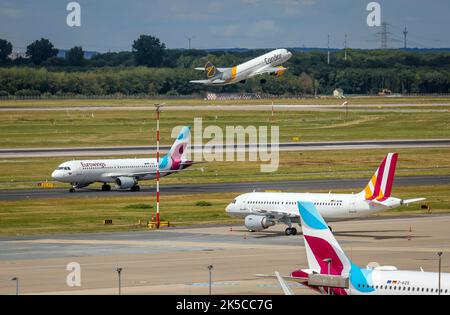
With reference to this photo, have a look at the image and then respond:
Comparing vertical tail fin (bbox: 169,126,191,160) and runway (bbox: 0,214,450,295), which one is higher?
vertical tail fin (bbox: 169,126,191,160)

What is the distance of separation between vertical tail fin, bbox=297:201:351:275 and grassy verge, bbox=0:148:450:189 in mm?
89290

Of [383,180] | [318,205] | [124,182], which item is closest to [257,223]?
[318,205]

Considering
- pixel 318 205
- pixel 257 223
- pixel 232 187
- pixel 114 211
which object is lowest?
pixel 114 211

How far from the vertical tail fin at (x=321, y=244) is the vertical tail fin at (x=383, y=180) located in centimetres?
4030

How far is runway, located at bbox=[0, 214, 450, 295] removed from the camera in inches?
2601

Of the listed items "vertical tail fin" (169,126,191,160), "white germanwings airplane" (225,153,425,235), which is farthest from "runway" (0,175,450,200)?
"white germanwings airplane" (225,153,425,235)

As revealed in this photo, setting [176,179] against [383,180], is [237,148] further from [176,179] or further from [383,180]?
[383,180]

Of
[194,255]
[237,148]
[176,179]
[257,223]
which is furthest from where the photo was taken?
[237,148]

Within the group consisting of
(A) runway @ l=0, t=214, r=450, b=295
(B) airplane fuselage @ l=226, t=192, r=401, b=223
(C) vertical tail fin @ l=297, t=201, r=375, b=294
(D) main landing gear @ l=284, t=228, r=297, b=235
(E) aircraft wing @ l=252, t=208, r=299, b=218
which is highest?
(C) vertical tail fin @ l=297, t=201, r=375, b=294

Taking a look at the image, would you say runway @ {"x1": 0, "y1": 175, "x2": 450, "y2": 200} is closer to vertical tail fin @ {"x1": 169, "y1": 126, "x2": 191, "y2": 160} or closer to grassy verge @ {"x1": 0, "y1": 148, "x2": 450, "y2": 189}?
vertical tail fin @ {"x1": 169, "y1": 126, "x2": 191, "y2": 160}

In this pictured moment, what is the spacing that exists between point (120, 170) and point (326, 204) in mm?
49083

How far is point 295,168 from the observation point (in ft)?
506

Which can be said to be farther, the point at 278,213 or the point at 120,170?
the point at 120,170
